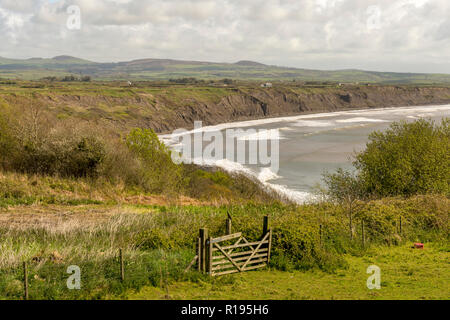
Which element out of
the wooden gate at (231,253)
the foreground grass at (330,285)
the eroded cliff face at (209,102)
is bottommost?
the foreground grass at (330,285)

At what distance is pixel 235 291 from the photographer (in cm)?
1461

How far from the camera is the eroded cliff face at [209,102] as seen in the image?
9500cm

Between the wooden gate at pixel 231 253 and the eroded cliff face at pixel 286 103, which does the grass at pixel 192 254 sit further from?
the eroded cliff face at pixel 286 103

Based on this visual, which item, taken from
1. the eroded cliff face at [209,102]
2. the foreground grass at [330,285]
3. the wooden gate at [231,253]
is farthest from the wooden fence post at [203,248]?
the eroded cliff face at [209,102]

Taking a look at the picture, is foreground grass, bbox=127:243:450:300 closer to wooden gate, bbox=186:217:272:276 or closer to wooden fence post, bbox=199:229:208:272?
wooden gate, bbox=186:217:272:276

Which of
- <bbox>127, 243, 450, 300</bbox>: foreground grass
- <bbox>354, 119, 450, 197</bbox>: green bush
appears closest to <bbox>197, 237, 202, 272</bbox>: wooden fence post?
<bbox>127, 243, 450, 300</bbox>: foreground grass

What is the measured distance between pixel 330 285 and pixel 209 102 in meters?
116

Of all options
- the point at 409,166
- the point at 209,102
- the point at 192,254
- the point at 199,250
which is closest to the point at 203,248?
the point at 199,250

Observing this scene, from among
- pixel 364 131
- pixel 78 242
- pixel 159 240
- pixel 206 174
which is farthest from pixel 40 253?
pixel 364 131

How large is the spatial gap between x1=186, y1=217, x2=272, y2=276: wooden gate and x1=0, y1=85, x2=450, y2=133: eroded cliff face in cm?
3601

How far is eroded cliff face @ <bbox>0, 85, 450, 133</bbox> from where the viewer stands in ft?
312

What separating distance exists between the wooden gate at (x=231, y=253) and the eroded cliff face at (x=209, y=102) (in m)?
36.0

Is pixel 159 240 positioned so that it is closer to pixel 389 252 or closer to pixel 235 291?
pixel 235 291

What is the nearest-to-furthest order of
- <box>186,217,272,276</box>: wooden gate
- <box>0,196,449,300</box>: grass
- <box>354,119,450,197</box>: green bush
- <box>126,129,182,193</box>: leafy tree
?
<box>0,196,449,300</box>: grass < <box>186,217,272,276</box>: wooden gate < <box>354,119,450,197</box>: green bush < <box>126,129,182,193</box>: leafy tree
